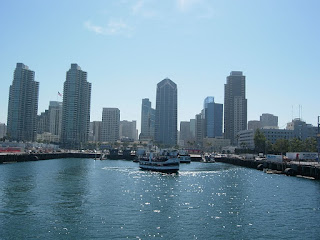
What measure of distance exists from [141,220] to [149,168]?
9940 cm

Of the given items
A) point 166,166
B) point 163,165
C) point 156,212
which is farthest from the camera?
point 163,165

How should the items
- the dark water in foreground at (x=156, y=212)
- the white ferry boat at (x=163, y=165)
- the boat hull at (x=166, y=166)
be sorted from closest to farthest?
the dark water in foreground at (x=156, y=212) < the boat hull at (x=166, y=166) < the white ferry boat at (x=163, y=165)

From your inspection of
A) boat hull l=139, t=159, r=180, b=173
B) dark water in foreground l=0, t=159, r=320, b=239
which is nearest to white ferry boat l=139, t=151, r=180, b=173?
boat hull l=139, t=159, r=180, b=173

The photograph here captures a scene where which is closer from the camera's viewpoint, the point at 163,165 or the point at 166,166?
the point at 166,166

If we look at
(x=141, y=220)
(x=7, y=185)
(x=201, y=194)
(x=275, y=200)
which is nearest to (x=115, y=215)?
(x=141, y=220)

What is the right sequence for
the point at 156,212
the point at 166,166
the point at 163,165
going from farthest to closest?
the point at 163,165 < the point at 166,166 < the point at 156,212

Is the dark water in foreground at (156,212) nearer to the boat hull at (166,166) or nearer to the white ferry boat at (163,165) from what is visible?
the boat hull at (166,166)

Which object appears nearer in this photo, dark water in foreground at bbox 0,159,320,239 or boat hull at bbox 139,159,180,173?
dark water in foreground at bbox 0,159,320,239

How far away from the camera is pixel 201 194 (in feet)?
266

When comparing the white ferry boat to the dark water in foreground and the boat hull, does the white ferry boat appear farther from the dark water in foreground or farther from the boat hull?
the dark water in foreground

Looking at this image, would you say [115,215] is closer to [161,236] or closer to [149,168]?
[161,236]

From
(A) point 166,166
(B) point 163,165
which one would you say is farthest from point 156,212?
(B) point 163,165

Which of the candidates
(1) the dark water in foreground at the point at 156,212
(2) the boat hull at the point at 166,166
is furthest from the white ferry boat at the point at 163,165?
(1) the dark water in foreground at the point at 156,212

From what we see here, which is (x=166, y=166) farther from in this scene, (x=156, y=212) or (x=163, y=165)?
(x=156, y=212)
